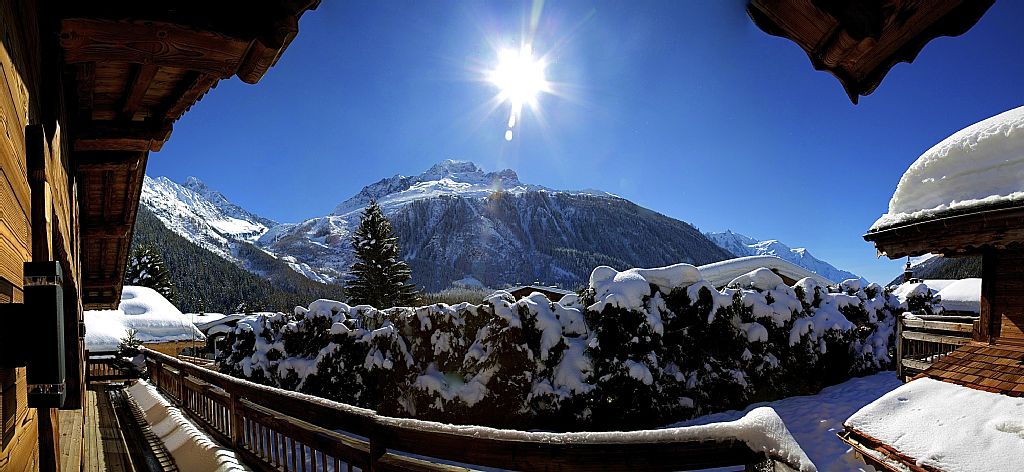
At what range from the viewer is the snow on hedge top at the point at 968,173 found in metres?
4.63

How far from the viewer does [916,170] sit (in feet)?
18.4

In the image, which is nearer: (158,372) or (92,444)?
(92,444)

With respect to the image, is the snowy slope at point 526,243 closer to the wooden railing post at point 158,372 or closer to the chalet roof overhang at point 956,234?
the wooden railing post at point 158,372

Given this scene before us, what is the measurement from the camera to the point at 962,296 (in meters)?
20.6

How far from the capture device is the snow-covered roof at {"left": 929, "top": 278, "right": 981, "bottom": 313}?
19516mm

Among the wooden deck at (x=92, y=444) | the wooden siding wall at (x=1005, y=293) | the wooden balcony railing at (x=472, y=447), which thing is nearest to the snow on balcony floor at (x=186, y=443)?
the wooden deck at (x=92, y=444)

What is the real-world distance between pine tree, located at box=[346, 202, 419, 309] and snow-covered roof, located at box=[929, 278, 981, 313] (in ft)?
81.9

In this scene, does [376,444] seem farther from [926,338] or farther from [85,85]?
[926,338]

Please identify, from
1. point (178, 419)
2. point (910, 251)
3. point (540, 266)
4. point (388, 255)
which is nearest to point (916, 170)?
point (910, 251)

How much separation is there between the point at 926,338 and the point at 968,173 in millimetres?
3225

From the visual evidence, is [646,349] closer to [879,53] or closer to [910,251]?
[910,251]

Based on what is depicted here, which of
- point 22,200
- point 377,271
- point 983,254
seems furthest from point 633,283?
point 377,271

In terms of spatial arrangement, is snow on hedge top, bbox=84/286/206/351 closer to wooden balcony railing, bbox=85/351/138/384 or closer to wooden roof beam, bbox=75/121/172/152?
wooden balcony railing, bbox=85/351/138/384

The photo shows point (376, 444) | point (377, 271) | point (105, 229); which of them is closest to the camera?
point (376, 444)
